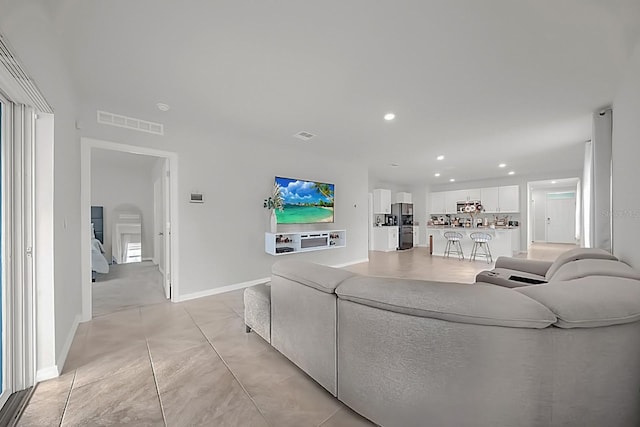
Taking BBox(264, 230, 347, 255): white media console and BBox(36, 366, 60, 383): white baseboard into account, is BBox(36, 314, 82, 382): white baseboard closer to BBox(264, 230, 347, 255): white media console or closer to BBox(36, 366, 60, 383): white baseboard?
BBox(36, 366, 60, 383): white baseboard

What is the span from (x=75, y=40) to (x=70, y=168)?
1211mm

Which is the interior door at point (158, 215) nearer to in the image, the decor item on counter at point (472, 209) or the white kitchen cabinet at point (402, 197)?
the white kitchen cabinet at point (402, 197)

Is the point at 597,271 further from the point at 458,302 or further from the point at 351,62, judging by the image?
the point at 351,62

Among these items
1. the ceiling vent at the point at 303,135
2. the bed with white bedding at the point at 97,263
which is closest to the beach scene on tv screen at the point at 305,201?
the ceiling vent at the point at 303,135

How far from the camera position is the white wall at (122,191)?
6793 millimetres

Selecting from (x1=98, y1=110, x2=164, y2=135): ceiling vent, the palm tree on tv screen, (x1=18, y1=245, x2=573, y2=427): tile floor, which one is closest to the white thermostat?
(x1=98, y1=110, x2=164, y2=135): ceiling vent

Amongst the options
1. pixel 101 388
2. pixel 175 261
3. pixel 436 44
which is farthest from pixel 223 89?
pixel 101 388

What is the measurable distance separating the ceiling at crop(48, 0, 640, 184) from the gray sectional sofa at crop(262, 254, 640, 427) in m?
1.74

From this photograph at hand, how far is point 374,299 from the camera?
1355mm

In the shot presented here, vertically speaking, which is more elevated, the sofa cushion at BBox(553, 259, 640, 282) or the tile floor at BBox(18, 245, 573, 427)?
the sofa cushion at BBox(553, 259, 640, 282)

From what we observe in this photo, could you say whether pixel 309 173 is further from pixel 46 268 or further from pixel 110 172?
pixel 110 172

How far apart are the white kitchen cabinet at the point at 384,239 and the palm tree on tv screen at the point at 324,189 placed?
13.5 ft

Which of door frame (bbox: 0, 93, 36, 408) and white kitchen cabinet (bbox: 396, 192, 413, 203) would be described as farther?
white kitchen cabinet (bbox: 396, 192, 413, 203)

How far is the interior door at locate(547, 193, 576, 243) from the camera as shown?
1079 centimetres
